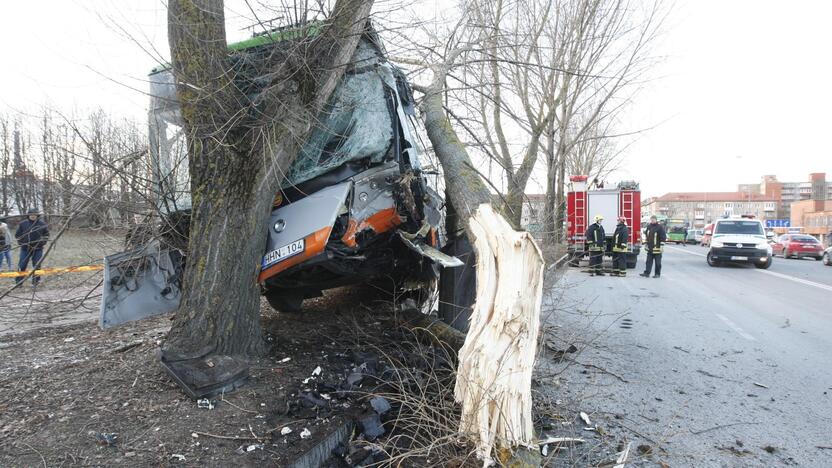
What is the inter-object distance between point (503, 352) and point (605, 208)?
14.7m

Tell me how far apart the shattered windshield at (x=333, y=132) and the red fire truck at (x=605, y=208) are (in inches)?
498

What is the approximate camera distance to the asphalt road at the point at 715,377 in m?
3.35

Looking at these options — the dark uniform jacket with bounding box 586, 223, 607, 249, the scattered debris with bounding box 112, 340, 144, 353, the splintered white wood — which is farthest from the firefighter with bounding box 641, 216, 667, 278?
the scattered debris with bounding box 112, 340, 144, 353

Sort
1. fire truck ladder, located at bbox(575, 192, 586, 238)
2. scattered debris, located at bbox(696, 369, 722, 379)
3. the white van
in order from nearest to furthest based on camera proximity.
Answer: scattered debris, located at bbox(696, 369, 722, 379)
the white van
fire truck ladder, located at bbox(575, 192, 586, 238)

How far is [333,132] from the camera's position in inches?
165

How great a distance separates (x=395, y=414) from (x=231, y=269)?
5.45 ft

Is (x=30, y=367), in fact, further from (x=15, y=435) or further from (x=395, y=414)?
(x=395, y=414)

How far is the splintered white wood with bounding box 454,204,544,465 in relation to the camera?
2.71m

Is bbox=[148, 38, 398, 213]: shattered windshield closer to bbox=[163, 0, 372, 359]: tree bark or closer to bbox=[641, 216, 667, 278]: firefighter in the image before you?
bbox=[163, 0, 372, 359]: tree bark

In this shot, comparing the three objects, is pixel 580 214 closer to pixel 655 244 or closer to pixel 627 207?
pixel 627 207

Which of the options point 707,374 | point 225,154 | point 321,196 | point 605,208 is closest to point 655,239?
point 605,208

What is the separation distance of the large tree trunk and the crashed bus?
0.88 metres

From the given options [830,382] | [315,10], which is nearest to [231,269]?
[315,10]

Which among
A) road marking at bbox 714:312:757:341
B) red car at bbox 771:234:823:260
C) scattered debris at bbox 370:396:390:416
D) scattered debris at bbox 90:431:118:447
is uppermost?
scattered debris at bbox 90:431:118:447
